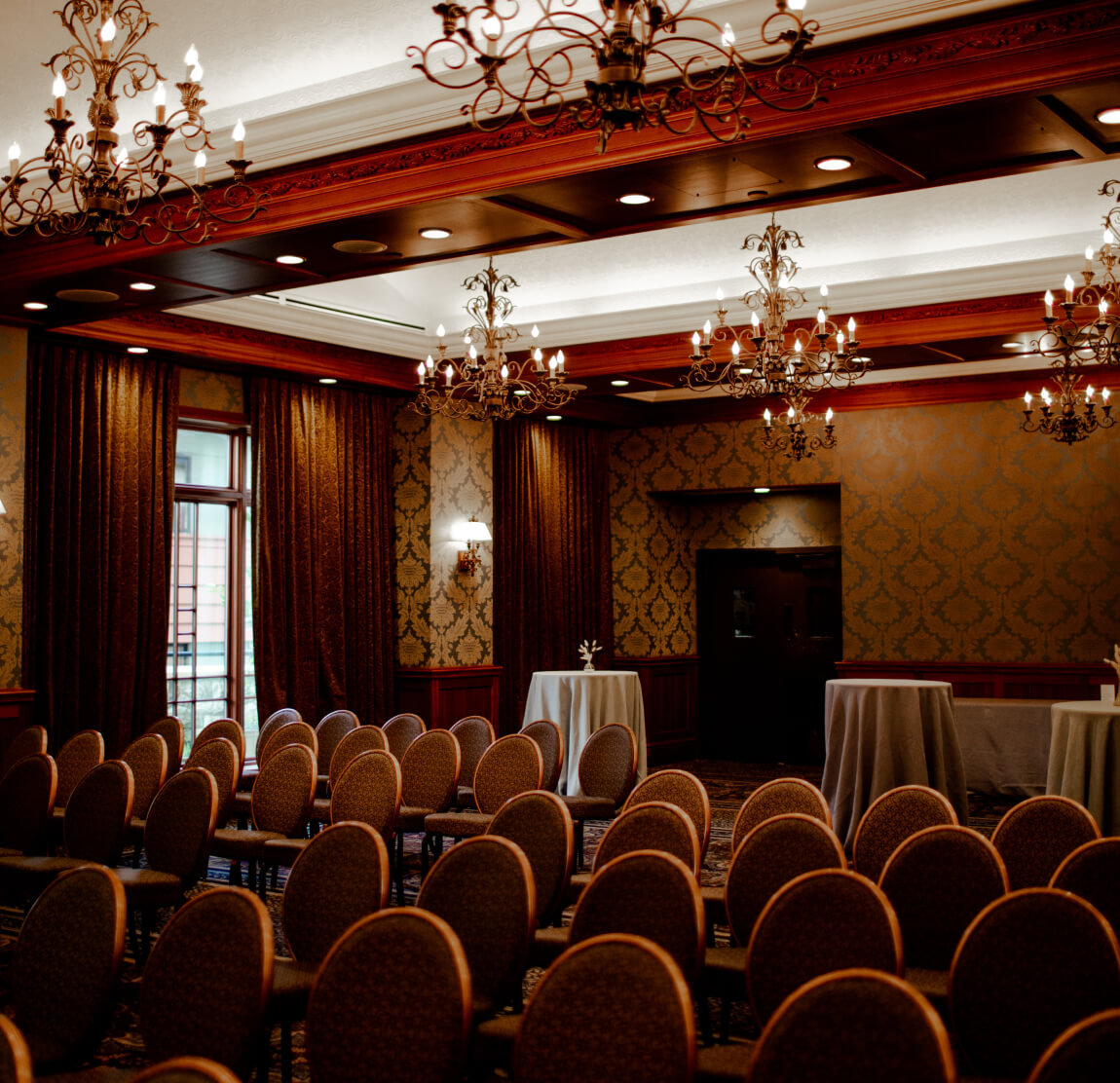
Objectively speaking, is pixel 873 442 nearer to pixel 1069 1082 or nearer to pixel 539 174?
pixel 539 174

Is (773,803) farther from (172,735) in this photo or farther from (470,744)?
(172,735)

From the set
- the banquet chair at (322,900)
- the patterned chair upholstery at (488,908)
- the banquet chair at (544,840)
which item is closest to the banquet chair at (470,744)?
the banquet chair at (544,840)

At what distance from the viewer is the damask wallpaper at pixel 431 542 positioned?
10398mm

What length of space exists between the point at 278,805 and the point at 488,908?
2833 millimetres

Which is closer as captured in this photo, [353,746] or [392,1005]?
[392,1005]

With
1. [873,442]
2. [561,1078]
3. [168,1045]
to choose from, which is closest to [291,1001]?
[168,1045]

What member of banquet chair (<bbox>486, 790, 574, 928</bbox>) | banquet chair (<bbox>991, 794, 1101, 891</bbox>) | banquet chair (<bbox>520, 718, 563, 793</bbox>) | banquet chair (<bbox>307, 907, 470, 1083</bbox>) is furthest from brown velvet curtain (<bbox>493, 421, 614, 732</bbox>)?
banquet chair (<bbox>307, 907, 470, 1083</bbox>)

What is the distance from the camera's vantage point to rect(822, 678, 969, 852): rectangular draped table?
23.6ft

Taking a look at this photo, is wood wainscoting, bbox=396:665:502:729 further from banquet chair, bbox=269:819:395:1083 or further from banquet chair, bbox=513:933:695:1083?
banquet chair, bbox=513:933:695:1083

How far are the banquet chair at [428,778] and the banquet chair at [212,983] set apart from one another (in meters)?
3.40

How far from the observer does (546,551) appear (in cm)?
1169

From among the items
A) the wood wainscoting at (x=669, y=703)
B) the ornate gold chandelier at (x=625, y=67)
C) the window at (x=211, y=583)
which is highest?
the ornate gold chandelier at (x=625, y=67)

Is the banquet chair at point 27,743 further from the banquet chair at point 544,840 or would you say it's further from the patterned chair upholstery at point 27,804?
the banquet chair at point 544,840

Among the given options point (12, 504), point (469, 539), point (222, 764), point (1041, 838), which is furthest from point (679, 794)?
point (469, 539)
